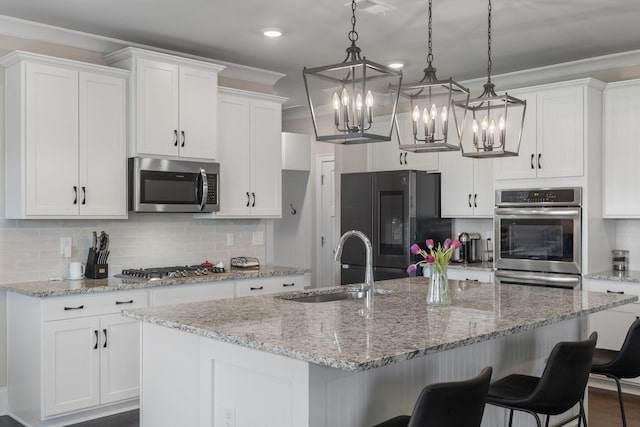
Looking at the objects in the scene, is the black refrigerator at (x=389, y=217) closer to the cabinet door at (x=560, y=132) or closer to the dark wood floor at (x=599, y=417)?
the cabinet door at (x=560, y=132)

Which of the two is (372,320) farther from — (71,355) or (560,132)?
(560,132)

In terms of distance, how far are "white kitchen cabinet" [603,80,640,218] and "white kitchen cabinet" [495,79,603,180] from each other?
0.13 metres

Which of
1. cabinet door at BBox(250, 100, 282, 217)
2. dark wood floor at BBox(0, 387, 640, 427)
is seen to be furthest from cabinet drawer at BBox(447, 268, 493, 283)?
cabinet door at BBox(250, 100, 282, 217)

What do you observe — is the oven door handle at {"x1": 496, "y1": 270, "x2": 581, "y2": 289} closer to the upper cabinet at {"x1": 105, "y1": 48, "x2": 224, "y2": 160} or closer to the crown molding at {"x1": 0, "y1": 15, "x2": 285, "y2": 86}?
the upper cabinet at {"x1": 105, "y1": 48, "x2": 224, "y2": 160}

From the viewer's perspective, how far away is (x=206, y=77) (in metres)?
4.83

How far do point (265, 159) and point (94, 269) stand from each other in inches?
69.5

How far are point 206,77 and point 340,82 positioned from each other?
2.38 m

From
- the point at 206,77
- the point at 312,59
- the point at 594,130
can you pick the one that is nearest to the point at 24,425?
the point at 206,77

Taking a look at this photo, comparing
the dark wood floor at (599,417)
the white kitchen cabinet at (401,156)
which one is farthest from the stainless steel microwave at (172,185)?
the white kitchen cabinet at (401,156)

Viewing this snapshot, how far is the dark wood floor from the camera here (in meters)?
3.93

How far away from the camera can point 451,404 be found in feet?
6.33

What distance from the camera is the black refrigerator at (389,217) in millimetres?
5727

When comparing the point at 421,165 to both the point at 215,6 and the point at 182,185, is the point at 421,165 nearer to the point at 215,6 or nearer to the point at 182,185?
the point at 182,185

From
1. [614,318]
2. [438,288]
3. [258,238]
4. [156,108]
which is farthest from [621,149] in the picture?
[156,108]
